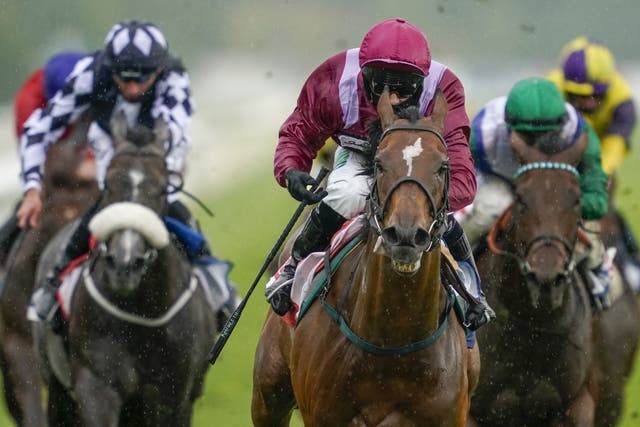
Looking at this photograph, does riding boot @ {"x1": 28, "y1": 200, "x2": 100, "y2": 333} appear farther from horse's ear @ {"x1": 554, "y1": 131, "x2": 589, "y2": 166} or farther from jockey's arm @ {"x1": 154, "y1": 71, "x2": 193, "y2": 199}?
horse's ear @ {"x1": 554, "y1": 131, "x2": 589, "y2": 166}

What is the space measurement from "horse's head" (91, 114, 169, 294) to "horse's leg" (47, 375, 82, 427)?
1.22 m

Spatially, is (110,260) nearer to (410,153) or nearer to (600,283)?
(600,283)

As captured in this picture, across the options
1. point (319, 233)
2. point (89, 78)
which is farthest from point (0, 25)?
point (319, 233)

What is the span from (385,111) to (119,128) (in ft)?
9.49

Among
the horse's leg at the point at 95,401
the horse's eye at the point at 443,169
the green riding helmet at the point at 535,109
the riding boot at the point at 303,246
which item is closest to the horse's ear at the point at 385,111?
the horse's eye at the point at 443,169

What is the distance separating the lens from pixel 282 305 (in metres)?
5.45

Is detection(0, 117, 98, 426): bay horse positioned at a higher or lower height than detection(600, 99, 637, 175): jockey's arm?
higher

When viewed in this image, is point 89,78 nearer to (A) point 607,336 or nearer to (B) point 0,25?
(A) point 607,336

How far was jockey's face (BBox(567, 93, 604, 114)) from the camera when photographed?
28.1 ft

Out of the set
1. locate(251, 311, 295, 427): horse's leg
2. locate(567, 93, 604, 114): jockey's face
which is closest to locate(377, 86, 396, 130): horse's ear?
locate(251, 311, 295, 427): horse's leg

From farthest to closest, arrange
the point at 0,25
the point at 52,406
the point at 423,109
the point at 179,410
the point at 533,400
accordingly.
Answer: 1. the point at 0,25
2. the point at 52,406
3. the point at 179,410
4. the point at 533,400
5. the point at 423,109

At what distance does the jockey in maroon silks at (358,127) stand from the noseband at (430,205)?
1.02 ft

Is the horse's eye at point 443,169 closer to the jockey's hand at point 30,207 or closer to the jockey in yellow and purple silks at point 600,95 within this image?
the jockey in yellow and purple silks at point 600,95

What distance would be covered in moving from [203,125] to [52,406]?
12854 millimetres
